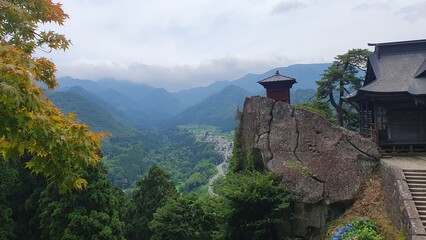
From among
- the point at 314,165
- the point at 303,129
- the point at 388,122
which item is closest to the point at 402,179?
the point at 314,165

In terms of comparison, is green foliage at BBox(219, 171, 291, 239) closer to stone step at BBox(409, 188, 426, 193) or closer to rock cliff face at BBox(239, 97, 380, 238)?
rock cliff face at BBox(239, 97, 380, 238)

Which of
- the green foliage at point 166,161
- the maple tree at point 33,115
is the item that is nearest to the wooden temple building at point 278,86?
the maple tree at point 33,115

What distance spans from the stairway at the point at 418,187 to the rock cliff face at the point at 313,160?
1600 mm

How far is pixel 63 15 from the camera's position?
723 cm

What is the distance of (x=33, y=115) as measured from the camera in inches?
180

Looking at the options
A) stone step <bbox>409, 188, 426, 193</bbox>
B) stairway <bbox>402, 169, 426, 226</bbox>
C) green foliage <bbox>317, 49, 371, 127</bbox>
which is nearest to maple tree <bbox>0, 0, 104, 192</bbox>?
stairway <bbox>402, 169, 426, 226</bbox>

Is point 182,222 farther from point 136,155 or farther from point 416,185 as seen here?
point 136,155

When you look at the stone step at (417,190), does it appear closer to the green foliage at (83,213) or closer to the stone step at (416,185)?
the stone step at (416,185)

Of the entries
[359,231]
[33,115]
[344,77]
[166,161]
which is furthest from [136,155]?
[33,115]

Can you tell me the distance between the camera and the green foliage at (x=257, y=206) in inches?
494

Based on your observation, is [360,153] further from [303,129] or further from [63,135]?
[63,135]

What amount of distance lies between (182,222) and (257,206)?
8.13 metres

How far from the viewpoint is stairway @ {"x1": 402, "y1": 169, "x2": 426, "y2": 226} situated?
9.91 meters

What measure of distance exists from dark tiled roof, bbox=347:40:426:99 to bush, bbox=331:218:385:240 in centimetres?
643
